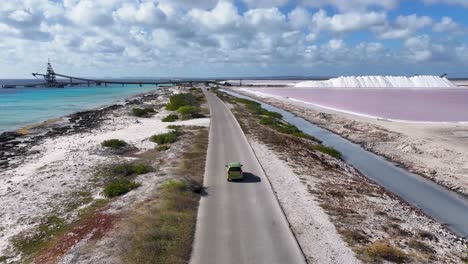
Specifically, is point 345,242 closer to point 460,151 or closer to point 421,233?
point 421,233

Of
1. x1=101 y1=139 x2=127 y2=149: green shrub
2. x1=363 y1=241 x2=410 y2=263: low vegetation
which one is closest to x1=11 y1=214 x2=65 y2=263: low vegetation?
x1=363 y1=241 x2=410 y2=263: low vegetation

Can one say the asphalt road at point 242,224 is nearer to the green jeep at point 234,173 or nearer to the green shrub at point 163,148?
the green jeep at point 234,173

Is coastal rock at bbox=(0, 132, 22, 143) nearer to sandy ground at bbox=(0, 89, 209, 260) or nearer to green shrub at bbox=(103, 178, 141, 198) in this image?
sandy ground at bbox=(0, 89, 209, 260)

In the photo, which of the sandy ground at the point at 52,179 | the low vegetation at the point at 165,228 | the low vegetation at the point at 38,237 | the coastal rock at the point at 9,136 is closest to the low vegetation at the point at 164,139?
the sandy ground at the point at 52,179

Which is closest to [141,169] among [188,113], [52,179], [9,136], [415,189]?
[52,179]

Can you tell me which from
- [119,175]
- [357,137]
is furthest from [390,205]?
[357,137]

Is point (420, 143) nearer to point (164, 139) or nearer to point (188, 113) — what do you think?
point (164, 139)

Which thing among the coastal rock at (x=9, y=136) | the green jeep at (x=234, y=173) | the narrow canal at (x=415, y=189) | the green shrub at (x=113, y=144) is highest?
the green jeep at (x=234, y=173)
